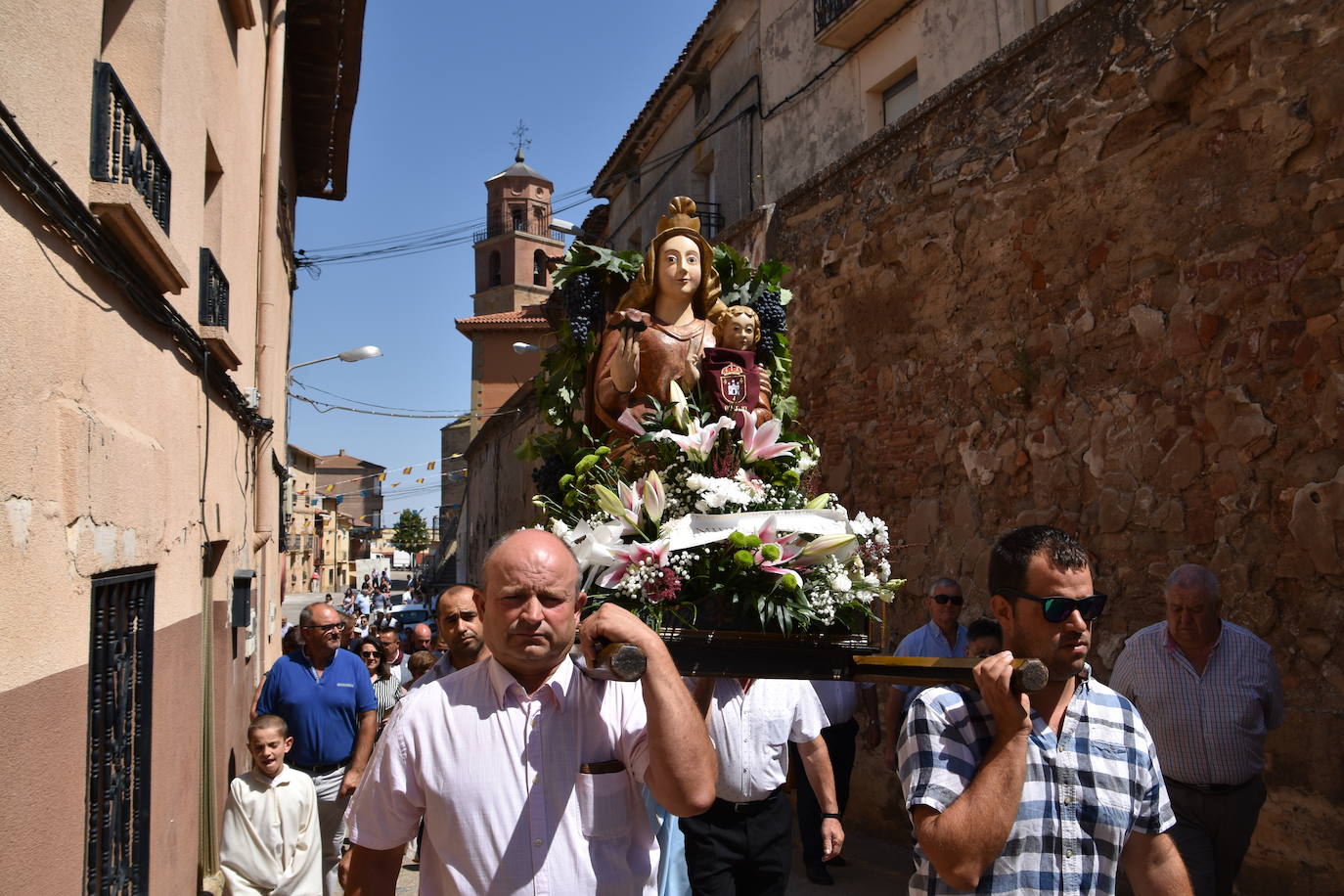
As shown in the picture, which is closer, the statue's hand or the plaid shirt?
the plaid shirt

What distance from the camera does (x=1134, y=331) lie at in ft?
19.9

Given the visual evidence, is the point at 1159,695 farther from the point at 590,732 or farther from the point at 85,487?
the point at 85,487

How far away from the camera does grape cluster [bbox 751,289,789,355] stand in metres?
4.82

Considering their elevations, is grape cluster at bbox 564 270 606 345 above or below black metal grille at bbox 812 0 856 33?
below

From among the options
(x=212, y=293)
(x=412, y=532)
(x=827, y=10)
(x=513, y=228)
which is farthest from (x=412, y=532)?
(x=212, y=293)

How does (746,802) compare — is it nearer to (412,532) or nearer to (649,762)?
(649,762)

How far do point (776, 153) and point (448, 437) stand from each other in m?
44.0

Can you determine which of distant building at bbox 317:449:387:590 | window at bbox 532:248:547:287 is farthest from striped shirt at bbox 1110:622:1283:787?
window at bbox 532:248:547:287

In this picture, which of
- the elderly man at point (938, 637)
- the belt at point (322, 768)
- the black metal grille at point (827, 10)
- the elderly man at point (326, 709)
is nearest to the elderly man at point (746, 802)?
the elderly man at point (938, 637)

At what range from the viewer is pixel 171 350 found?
5.55m

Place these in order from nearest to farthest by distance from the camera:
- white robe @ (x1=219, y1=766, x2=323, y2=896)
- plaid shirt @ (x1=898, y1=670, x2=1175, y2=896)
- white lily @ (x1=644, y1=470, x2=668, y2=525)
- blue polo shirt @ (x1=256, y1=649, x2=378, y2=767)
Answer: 1. plaid shirt @ (x1=898, y1=670, x2=1175, y2=896)
2. white lily @ (x1=644, y1=470, x2=668, y2=525)
3. white robe @ (x1=219, y1=766, x2=323, y2=896)
4. blue polo shirt @ (x1=256, y1=649, x2=378, y2=767)

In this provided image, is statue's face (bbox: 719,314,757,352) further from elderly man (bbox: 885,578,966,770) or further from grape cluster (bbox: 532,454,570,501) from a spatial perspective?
elderly man (bbox: 885,578,966,770)

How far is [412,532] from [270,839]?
7832 cm

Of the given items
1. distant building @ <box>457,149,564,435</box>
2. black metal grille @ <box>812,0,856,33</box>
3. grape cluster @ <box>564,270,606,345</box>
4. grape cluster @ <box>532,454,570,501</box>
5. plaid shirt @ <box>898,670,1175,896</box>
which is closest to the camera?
plaid shirt @ <box>898,670,1175,896</box>
